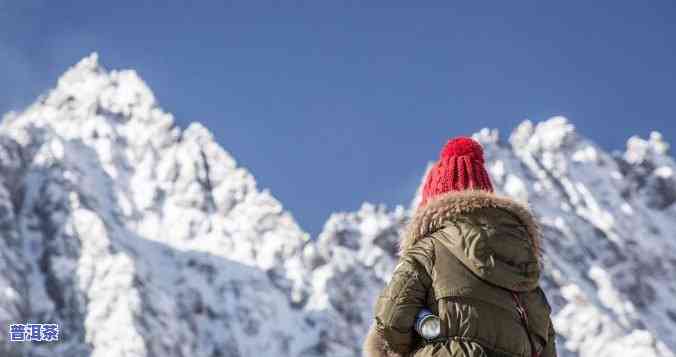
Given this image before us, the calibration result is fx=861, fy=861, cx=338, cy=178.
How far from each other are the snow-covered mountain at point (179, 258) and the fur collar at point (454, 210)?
117928 millimetres

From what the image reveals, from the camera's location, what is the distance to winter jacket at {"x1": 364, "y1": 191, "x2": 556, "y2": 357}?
5461mm

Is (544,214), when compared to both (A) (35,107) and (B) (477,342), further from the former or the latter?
(B) (477,342)

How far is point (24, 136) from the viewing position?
15550cm

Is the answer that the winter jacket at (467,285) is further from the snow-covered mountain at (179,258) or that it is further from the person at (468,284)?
the snow-covered mountain at (179,258)

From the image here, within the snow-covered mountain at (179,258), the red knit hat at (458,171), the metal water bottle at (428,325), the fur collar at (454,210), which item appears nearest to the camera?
the metal water bottle at (428,325)

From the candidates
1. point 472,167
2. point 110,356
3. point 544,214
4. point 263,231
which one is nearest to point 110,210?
point 263,231

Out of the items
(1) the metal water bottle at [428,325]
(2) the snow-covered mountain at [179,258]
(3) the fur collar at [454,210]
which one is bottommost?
(1) the metal water bottle at [428,325]

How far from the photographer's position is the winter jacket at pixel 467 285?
5.46 meters

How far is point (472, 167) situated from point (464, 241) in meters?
0.88

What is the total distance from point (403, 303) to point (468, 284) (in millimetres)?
462

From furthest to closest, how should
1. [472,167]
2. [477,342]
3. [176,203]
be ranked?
1. [176,203]
2. [472,167]
3. [477,342]

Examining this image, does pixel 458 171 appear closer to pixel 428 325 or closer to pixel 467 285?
pixel 467 285

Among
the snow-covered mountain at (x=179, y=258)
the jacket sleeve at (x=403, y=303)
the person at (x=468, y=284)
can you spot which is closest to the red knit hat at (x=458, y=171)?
the person at (x=468, y=284)

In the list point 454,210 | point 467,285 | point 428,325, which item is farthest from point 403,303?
point 454,210
